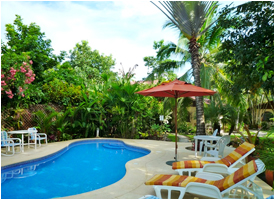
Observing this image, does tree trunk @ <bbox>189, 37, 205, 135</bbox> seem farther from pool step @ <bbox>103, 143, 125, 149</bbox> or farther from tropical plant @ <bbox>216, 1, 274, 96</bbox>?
pool step @ <bbox>103, 143, 125, 149</bbox>

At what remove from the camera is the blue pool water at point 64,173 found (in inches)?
187

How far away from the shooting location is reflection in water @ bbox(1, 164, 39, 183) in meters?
5.67

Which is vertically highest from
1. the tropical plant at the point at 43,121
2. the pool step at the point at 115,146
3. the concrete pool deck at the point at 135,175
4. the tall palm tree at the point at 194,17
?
the tall palm tree at the point at 194,17

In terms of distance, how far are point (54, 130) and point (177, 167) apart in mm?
8562

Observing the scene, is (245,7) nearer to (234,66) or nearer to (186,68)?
(234,66)

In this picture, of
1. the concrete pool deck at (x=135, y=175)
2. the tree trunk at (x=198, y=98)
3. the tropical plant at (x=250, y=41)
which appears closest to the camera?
the concrete pool deck at (x=135, y=175)

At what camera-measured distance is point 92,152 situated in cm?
924

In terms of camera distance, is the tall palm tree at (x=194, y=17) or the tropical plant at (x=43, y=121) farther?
the tropical plant at (x=43, y=121)

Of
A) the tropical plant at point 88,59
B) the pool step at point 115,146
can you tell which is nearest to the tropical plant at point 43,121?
the pool step at point 115,146

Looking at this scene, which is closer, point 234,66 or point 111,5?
point 234,66

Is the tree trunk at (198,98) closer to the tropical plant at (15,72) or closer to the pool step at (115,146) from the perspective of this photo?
the pool step at (115,146)

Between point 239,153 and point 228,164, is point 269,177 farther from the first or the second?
point 228,164

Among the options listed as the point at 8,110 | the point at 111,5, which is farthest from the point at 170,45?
the point at 8,110

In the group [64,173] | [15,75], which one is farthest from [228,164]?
[15,75]
